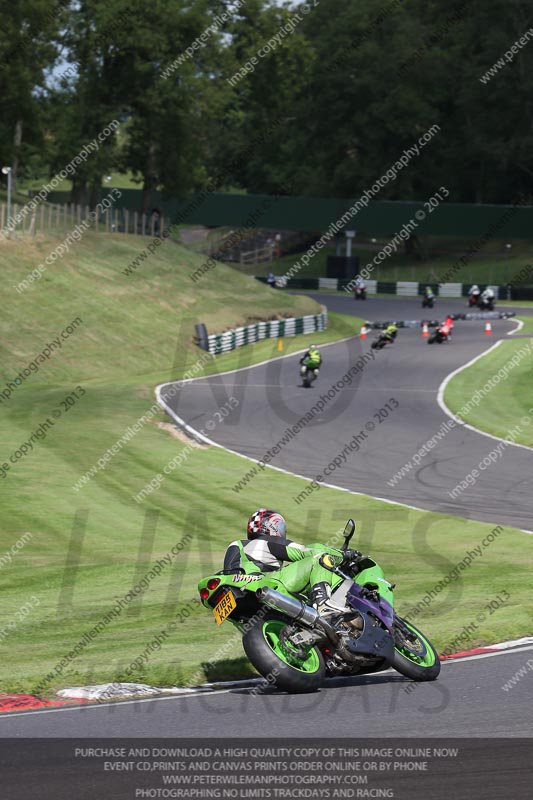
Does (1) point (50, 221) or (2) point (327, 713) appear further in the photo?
(1) point (50, 221)

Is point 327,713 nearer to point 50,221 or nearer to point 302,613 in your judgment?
point 302,613

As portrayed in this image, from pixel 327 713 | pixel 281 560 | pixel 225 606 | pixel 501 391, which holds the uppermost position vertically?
pixel 281 560

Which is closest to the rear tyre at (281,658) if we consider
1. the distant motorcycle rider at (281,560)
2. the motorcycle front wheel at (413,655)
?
the distant motorcycle rider at (281,560)

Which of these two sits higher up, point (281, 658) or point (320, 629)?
point (320, 629)

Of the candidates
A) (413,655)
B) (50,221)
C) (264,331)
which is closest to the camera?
(413,655)

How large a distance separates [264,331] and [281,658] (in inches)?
1758

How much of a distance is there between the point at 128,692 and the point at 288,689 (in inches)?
56.3

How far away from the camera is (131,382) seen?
40.4 m

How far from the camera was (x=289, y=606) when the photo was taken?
9.34 meters

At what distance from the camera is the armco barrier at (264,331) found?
4962 cm

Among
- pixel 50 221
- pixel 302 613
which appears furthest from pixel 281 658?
pixel 50 221

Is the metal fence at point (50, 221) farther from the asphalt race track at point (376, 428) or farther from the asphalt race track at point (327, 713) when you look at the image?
the asphalt race track at point (327, 713)

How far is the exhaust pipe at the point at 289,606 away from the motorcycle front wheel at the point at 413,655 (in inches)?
34.1
